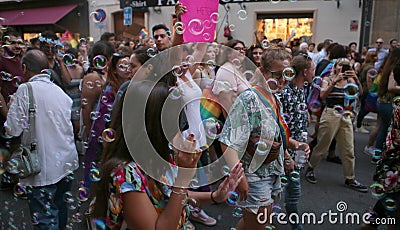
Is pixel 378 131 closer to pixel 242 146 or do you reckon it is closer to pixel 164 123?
pixel 242 146

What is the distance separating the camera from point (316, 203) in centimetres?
361

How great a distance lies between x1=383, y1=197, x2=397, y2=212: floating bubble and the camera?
7.57 ft

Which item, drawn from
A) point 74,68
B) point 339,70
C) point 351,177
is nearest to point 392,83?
point 339,70

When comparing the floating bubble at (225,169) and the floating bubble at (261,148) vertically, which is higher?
the floating bubble at (261,148)

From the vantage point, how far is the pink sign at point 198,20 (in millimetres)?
2725

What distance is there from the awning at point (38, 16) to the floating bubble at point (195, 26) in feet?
41.2

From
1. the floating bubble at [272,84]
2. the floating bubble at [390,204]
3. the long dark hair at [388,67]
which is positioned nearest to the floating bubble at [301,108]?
the floating bubble at [272,84]

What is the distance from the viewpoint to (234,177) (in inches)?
62.1

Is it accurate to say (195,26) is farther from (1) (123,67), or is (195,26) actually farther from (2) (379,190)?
(2) (379,190)

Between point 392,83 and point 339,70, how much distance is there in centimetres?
71

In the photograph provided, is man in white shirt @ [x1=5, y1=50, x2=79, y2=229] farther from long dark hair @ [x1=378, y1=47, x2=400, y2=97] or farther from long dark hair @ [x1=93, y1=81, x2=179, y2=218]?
long dark hair @ [x1=378, y1=47, x2=400, y2=97]

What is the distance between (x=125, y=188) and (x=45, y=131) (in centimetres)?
131

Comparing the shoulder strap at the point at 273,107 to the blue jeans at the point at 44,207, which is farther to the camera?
the blue jeans at the point at 44,207

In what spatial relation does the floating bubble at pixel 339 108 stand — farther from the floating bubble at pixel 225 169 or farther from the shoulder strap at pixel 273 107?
the floating bubble at pixel 225 169
